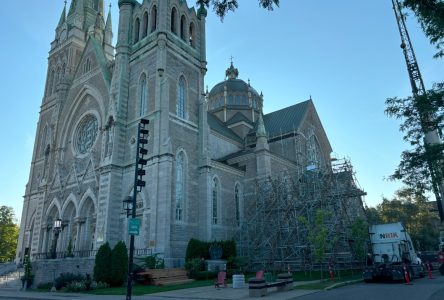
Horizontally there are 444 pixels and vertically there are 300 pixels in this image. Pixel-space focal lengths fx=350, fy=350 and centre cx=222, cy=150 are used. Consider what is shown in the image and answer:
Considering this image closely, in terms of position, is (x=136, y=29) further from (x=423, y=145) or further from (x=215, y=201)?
(x=423, y=145)

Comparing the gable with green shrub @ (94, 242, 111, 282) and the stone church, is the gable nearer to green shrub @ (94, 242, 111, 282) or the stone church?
the stone church

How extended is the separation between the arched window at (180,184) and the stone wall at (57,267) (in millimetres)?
7092

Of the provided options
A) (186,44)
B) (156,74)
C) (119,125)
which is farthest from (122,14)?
(119,125)

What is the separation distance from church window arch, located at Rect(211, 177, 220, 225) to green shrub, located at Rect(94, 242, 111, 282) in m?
11.0

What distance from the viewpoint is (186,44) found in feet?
115

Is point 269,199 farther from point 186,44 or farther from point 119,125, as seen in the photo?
point 186,44

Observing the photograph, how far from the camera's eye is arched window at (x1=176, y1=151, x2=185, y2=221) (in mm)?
27594

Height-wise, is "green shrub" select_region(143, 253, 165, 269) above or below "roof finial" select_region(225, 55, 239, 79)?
below

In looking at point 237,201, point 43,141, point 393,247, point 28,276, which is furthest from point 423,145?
point 43,141

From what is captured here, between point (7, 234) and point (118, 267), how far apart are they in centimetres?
4752

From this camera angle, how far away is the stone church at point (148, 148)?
2753cm

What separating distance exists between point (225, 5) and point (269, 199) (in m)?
24.4

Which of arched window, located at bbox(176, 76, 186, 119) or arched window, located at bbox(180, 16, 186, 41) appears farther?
arched window, located at bbox(180, 16, 186, 41)

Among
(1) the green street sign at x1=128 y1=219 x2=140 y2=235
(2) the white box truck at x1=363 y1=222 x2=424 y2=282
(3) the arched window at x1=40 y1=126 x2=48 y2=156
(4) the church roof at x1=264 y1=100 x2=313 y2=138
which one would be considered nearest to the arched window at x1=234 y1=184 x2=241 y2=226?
(4) the church roof at x1=264 y1=100 x2=313 y2=138
